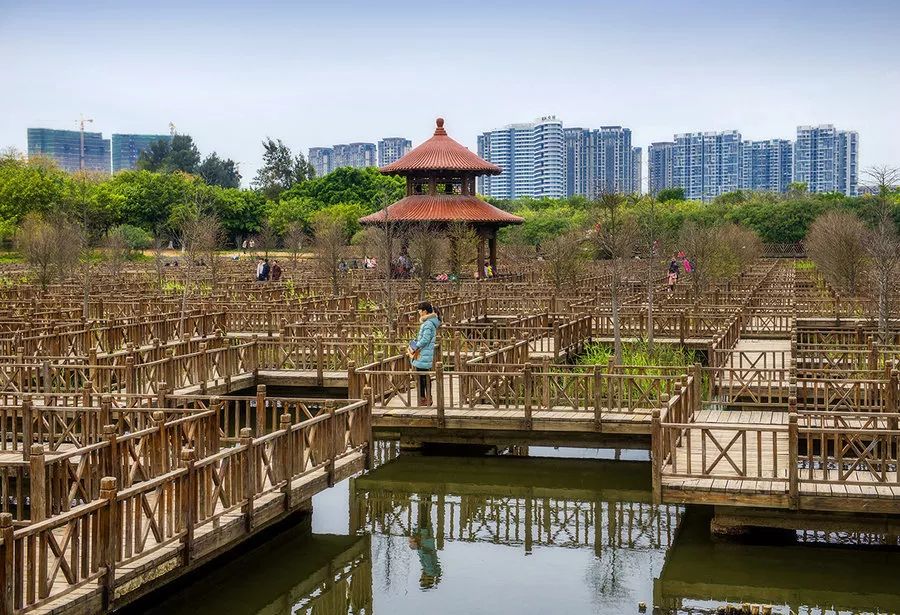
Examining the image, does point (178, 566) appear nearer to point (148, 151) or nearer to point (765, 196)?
point (765, 196)

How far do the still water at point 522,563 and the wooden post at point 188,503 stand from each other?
1107 mm

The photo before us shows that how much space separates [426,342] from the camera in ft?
62.9

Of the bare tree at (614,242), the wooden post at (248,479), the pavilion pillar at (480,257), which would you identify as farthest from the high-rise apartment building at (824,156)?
the wooden post at (248,479)

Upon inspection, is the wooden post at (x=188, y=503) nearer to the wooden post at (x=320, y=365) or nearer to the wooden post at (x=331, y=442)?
the wooden post at (x=331, y=442)

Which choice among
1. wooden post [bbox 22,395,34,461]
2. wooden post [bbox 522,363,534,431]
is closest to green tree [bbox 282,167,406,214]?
wooden post [bbox 522,363,534,431]

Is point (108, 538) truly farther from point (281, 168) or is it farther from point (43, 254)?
point (281, 168)

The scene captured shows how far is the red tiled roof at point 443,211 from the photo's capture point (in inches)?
2111

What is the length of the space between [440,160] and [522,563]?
141 ft

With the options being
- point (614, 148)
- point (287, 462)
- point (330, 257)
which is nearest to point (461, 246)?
point (330, 257)

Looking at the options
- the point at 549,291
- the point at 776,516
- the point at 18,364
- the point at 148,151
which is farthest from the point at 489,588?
the point at 148,151

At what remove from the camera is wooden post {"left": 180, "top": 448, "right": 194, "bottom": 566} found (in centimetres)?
1169

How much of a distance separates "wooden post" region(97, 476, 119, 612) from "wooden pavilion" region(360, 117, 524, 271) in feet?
139

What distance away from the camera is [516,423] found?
60.0ft

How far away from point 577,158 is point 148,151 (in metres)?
58.3
